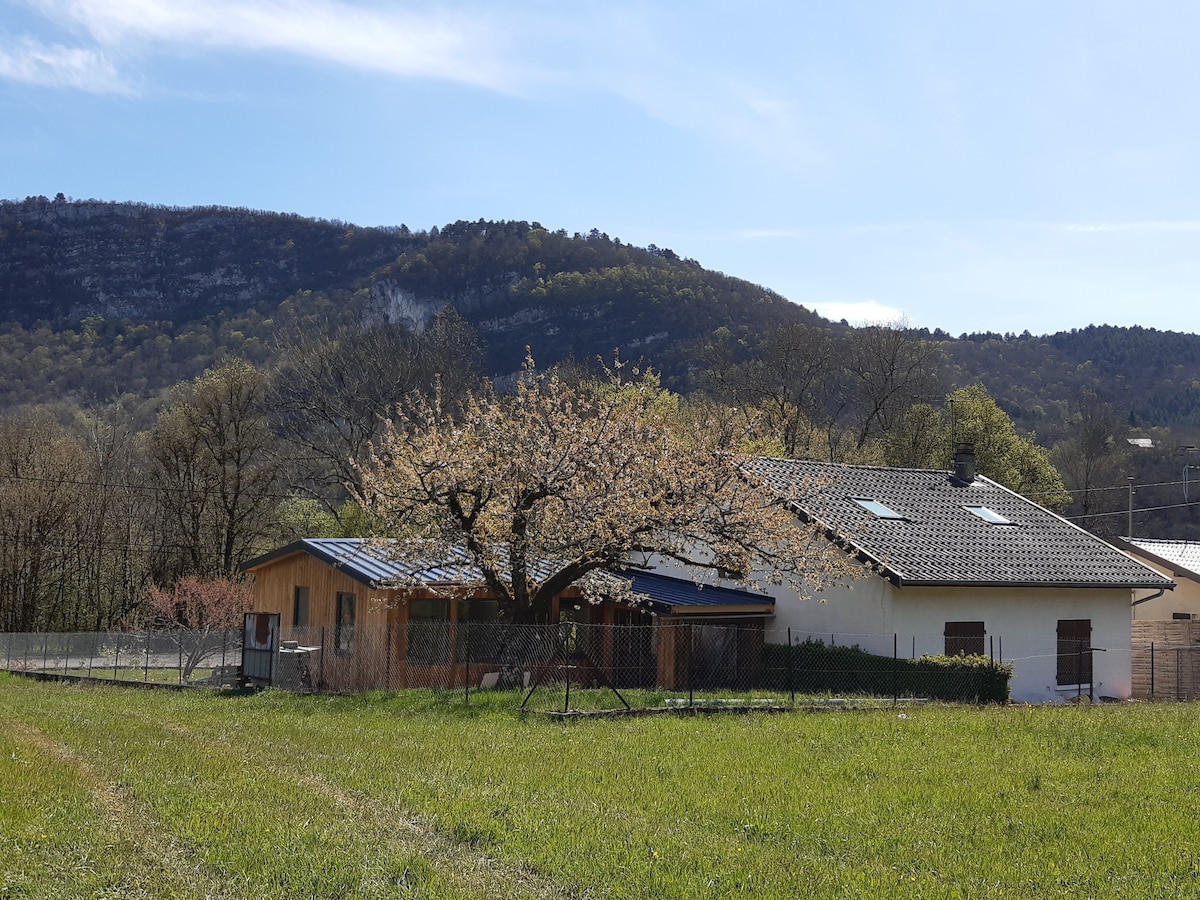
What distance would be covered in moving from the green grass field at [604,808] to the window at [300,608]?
13.1m

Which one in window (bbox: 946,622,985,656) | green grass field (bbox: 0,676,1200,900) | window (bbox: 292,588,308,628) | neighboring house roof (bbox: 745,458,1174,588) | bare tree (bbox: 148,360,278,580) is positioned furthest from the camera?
bare tree (bbox: 148,360,278,580)

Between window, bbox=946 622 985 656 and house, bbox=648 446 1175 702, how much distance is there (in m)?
0.03

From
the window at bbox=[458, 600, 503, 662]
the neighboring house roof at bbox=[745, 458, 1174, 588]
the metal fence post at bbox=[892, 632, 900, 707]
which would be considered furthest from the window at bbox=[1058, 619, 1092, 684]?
the window at bbox=[458, 600, 503, 662]

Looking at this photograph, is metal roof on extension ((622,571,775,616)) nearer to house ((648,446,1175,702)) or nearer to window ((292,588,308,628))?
house ((648,446,1175,702))

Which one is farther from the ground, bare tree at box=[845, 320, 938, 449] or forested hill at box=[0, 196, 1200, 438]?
forested hill at box=[0, 196, 1200, 438]

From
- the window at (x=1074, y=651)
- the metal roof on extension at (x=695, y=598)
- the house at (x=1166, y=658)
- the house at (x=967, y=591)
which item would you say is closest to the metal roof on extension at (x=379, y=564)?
→ the metal roof on extension at (x=695, y=598)

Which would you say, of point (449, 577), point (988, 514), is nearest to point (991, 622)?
point (988, 514)

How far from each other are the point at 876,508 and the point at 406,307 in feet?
159

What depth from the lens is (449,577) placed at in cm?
2334

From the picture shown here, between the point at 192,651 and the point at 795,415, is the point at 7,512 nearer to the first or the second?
the point at 192,651

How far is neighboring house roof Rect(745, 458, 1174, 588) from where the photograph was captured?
24.4 meters

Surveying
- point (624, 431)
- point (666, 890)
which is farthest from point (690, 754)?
point (624, 431)

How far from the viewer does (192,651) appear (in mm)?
28938

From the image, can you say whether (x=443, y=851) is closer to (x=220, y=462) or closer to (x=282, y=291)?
(x=220, y=462)
